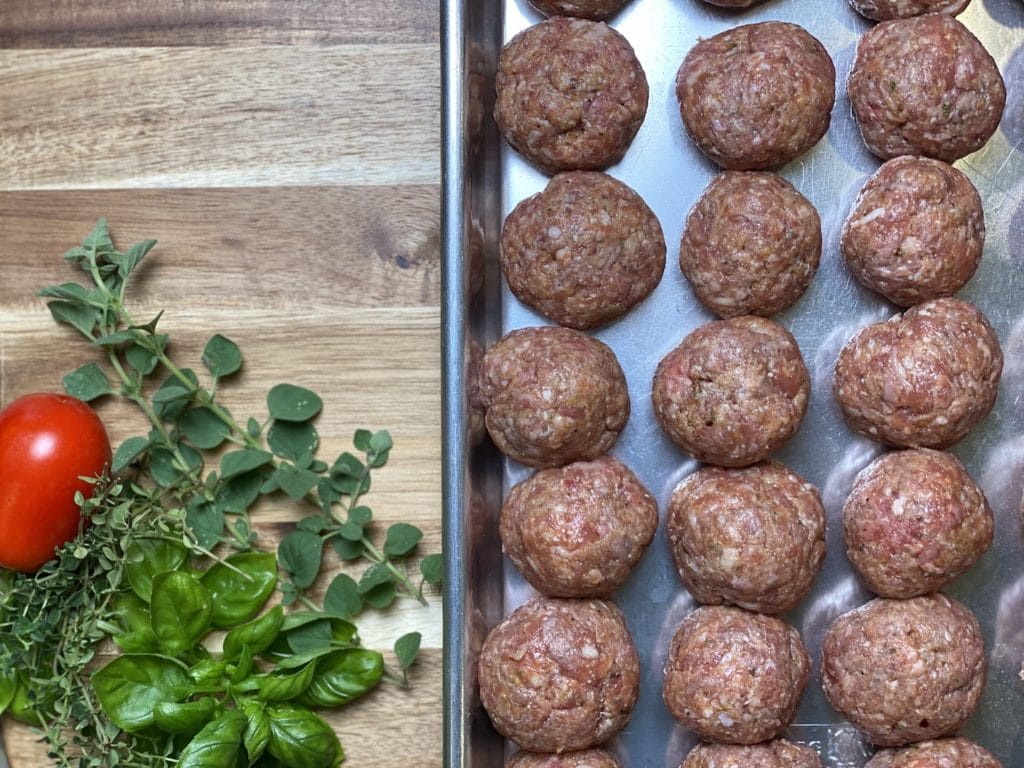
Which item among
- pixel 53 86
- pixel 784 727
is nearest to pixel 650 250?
pixel 784 727

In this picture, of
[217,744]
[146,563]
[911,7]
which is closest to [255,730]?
[217,744]

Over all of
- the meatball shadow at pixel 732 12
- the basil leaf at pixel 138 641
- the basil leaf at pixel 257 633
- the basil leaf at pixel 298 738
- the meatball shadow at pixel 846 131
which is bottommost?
the basil leaf at pixel 298 738

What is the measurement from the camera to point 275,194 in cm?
202

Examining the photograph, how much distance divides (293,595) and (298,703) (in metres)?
0.20

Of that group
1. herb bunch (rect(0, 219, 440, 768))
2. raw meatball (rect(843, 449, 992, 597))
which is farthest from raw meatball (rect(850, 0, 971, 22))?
herb bunch (rect(0, 219, 440, 768))

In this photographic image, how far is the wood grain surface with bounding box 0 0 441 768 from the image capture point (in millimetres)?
2006

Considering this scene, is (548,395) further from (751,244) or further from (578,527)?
(751,244)

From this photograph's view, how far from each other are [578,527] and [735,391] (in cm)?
36

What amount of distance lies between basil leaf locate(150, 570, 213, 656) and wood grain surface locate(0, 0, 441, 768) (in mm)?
198

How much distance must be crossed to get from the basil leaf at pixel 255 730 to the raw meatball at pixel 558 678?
40cm

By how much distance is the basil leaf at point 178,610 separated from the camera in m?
1.86

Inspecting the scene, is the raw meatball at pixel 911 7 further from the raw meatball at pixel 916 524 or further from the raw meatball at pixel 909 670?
the raw meatball at pixel 909 670

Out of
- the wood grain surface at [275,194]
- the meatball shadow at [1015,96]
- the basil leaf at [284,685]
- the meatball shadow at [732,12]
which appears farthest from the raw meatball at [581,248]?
the basil leaf at [284,685]

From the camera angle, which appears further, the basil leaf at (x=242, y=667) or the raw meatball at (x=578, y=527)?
the basil leaf at (x=242, y=667)
